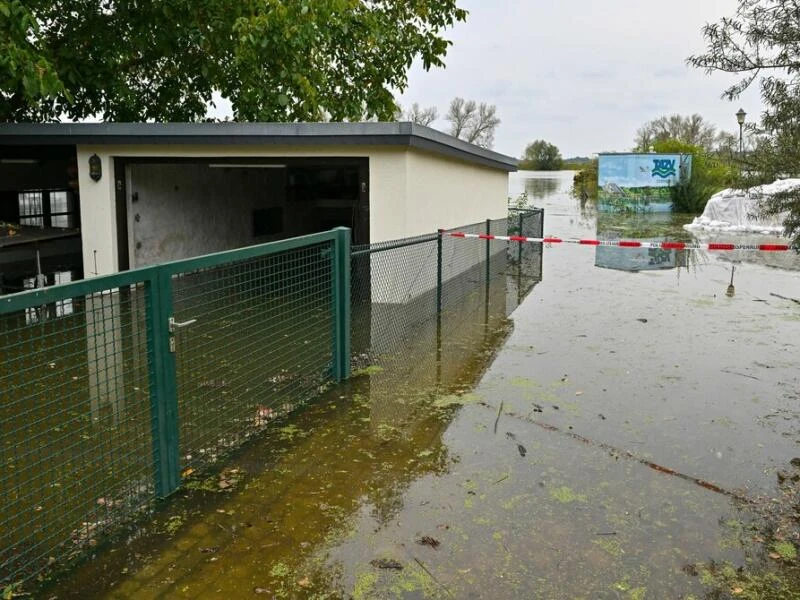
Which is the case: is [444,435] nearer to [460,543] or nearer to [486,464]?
[486,464]

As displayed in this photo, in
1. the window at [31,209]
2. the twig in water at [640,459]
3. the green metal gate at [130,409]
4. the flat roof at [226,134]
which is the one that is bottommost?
the twig in water at [640,459]

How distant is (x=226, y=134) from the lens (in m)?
10.4

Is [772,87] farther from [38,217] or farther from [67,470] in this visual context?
[38,217]

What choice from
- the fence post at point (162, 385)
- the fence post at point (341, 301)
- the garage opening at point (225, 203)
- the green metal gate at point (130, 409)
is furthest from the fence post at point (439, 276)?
the fence post at point (162, 385)

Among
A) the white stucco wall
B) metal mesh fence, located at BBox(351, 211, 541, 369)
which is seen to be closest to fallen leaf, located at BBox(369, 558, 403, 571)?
metal mesh fence, located at BBox(351, 211, 541, 369)

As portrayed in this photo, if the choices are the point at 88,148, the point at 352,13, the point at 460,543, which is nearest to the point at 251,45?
the point at 352,13

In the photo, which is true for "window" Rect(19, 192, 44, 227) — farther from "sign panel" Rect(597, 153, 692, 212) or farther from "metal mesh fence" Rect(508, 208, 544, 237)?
"sign panel" Rect(597, 153, 692, 212)

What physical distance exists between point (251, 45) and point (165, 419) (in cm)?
1095

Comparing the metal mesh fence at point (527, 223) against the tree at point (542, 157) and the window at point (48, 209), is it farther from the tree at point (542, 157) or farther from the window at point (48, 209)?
the tree at point (542, 157)

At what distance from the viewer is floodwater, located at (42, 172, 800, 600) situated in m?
3.37

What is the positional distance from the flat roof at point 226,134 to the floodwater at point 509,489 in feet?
10.9

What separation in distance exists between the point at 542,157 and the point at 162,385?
84179 mm

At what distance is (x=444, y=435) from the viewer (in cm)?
526

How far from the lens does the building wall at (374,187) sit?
10.3 metres
